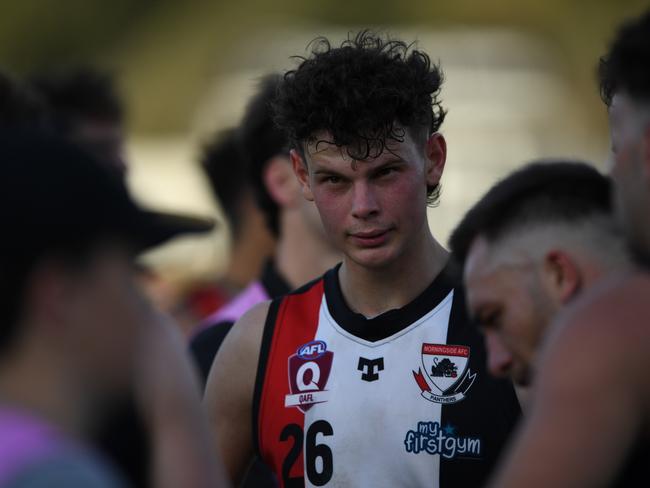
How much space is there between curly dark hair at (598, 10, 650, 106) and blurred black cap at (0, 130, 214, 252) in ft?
3.33

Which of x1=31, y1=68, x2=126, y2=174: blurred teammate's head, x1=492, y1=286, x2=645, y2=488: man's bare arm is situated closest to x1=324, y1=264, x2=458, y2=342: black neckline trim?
x1=492, y1=286, x2=645, y2=488: man's bare arm

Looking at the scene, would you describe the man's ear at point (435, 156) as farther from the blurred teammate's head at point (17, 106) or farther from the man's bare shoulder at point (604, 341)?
the man's bare shoulder at point (604, 341)

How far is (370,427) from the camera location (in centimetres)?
386

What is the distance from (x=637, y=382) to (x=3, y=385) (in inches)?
43.7

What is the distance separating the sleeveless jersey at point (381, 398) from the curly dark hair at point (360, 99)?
0.51 metres

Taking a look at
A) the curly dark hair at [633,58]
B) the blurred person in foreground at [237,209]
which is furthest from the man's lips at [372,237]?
the blurred person in foreground at [237,209]

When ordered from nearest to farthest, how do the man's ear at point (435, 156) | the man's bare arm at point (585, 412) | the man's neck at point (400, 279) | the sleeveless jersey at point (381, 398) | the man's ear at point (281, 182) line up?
the man's bare arm at point (585, 412)
the sleeveless jersey at point (381, 398)
the man's neck at point (400, 279)
the man's ear at point (435, 156)
the man's ear at point (281, 182)

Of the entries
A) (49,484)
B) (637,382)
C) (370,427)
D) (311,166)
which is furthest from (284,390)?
(49,484)

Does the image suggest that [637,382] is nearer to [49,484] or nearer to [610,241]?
[610,241]

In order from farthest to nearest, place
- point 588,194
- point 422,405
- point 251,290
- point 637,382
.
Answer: point 251,290 < point 422,405 < point 588,194 < point 637,382

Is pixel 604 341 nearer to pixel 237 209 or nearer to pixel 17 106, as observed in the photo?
pixel 17 106

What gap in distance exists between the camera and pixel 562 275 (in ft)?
8.51

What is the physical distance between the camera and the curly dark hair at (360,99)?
158 inches

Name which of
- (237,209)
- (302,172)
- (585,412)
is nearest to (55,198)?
(585,412)
